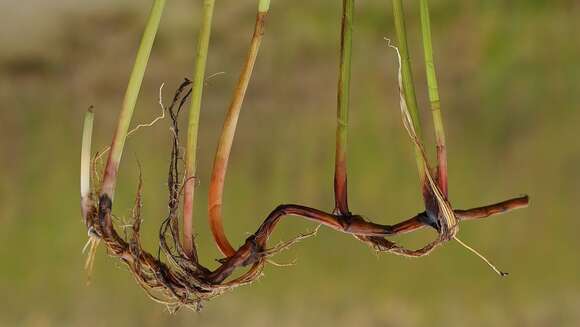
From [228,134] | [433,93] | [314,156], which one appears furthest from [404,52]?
[314,156]

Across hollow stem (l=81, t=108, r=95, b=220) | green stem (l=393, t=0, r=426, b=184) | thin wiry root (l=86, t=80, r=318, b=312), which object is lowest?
A: thin wiry root (l=86, t=80, r=318, b=312)

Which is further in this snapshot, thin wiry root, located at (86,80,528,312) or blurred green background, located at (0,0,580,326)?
blurred green background, located at (0,0,580,326)

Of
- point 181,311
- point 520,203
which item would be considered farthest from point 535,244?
point 181,311

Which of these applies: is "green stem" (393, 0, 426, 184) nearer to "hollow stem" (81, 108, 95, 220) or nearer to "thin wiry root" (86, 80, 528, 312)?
"thin wiry root" (86, 80, 528, 312)

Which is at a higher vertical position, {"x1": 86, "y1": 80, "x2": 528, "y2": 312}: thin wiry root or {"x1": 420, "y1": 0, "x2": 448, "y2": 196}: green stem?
{"x1": 420, "y1": 0, "x2": 448, "y2": 196}: green stem

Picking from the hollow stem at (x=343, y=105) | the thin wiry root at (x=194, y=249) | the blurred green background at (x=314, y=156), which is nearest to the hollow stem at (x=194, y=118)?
the thin wiry root at (x=194, y=249)

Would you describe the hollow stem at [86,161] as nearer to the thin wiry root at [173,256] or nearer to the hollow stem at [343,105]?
the thin wiry root at [173,256]

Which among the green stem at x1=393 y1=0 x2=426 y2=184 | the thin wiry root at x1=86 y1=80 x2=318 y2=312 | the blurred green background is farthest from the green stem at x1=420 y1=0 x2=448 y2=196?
the blurred green background
